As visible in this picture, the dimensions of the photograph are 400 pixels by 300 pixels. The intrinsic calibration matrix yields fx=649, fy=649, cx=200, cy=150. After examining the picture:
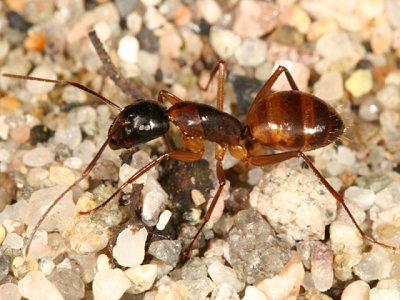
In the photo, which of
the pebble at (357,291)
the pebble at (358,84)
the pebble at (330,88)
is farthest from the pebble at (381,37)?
the pebble at (357,291)

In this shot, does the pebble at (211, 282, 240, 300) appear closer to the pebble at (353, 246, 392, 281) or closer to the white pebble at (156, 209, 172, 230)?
the white pebble at (156, 209, 172, 230)

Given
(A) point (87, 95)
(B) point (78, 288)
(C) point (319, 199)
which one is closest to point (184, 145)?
(A) point (87, 95)

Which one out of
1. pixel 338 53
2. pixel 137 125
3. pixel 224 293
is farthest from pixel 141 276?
pixel 338 53

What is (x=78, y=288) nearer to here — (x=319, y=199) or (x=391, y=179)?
(x=319, y=199)

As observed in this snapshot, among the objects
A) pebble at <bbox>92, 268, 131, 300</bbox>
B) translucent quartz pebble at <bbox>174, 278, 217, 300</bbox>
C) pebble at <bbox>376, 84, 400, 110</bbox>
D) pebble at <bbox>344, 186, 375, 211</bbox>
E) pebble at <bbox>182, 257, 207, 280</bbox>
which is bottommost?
translucent quartz pebble at <bbox>174, 278, 217, 300</bbox>

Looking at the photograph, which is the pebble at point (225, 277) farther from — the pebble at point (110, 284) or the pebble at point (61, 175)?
the pebble at point (61, 175)

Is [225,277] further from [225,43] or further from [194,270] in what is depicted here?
[225,43]

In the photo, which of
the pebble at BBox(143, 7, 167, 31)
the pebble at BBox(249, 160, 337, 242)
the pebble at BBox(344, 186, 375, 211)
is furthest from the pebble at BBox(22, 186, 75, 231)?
the pebble at BBox(344, 186, 375, 211)
